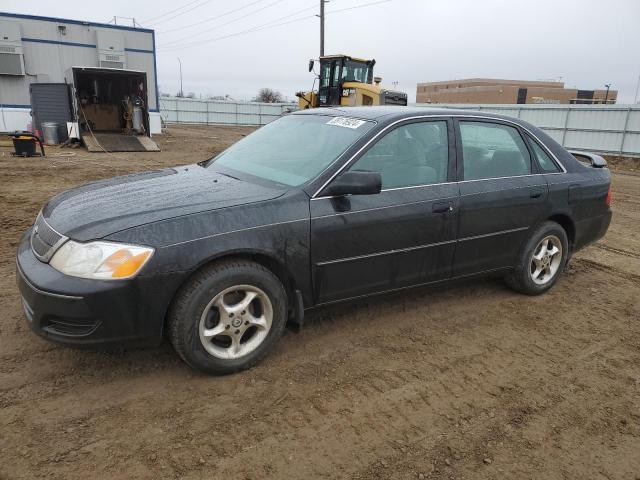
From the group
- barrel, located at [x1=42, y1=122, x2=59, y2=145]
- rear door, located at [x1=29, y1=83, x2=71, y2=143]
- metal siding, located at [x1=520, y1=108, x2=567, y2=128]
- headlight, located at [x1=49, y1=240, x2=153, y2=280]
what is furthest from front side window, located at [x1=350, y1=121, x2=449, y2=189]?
metal siding, located at [x1=520, y1=108, x2=567, y2=128]

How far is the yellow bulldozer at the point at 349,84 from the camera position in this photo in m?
18.0

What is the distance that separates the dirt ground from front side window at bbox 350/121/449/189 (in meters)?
0.91

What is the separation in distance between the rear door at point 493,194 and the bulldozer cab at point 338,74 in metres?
15.4

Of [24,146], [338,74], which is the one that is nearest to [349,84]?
[338,74]

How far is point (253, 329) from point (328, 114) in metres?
1.91

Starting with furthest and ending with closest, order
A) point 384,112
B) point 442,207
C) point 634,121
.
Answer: point 634,121 < point 384,112 < point 442,207

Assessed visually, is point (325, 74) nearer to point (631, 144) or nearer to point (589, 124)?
point (589, 124)

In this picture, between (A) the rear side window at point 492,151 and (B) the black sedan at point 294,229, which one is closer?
(B) the black sedan at point 294,229

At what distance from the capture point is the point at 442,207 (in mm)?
3688

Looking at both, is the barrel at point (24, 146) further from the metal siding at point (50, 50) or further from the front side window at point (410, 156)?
the front side window at point (410, 156)

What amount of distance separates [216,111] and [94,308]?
3845cm

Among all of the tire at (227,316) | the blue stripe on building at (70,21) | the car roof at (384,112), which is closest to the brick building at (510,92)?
the blue stripe on building at (70,21)

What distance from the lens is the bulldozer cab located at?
61.8ft

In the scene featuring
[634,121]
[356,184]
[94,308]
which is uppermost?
[634,121]
